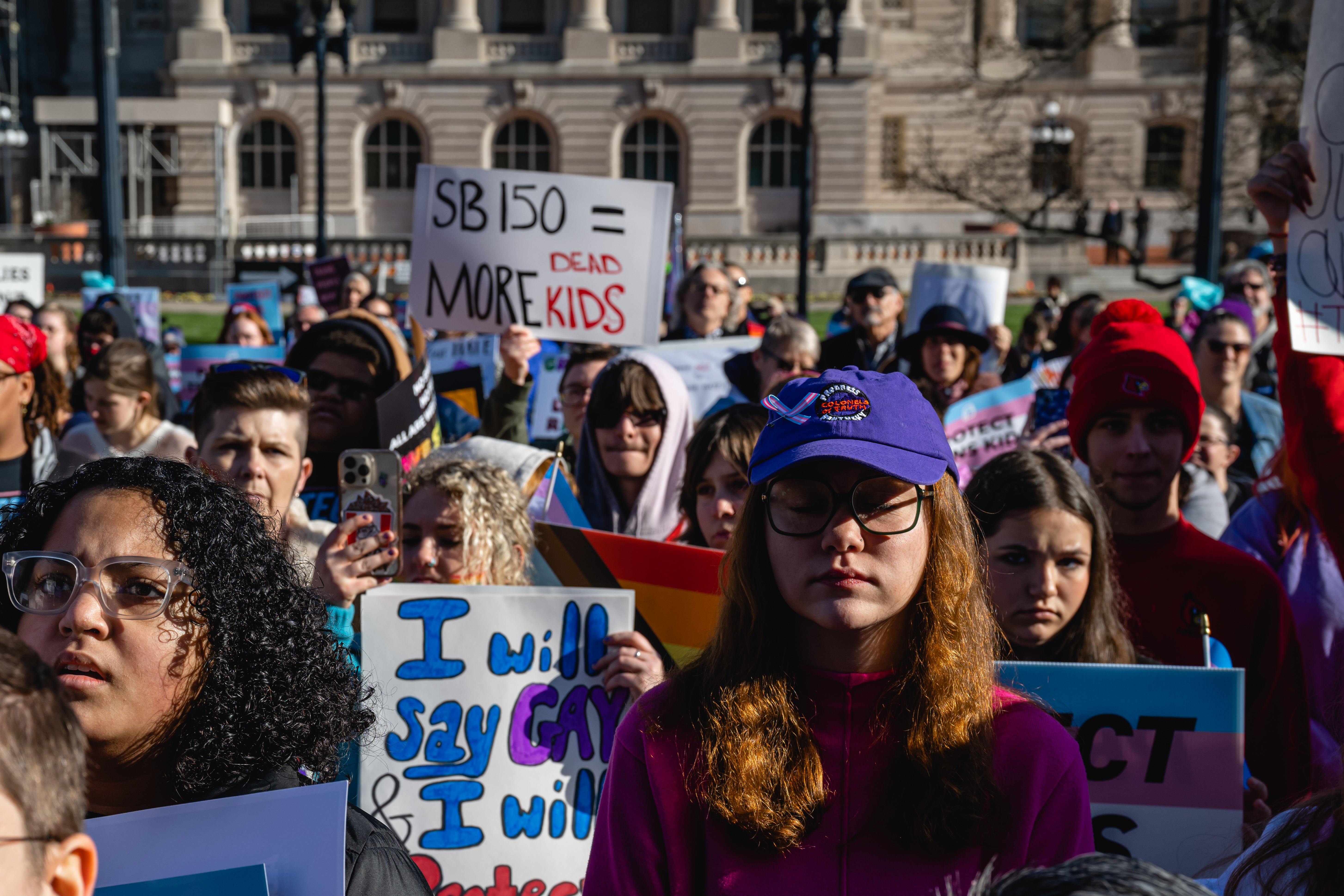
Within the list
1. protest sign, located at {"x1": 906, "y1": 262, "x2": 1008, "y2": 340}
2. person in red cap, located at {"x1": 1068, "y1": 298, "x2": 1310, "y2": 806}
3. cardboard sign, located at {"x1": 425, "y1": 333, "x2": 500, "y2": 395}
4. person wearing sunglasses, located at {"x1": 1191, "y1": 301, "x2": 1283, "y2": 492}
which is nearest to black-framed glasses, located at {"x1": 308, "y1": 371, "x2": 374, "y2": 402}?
person in red cap, located at {"x1": 1068, "y1": 298, "x2": 1310, "y2": 806}

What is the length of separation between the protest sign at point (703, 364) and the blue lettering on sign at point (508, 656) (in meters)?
4.02

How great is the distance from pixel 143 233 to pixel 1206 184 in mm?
34611

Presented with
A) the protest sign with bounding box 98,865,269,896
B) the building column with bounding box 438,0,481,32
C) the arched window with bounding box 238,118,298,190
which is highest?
the building column with bounding box 438,0,481,32

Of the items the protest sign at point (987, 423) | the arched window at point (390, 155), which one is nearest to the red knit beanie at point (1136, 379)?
the protest sign at point (987, 423)

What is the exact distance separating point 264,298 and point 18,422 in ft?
34.5

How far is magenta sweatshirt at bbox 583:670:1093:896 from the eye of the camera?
1818mm

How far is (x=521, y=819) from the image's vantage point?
9.00ft

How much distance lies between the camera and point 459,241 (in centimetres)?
545

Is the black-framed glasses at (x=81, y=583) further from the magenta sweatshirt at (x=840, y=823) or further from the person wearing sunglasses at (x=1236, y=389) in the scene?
the person wearing sunglasses at (x=1236, y=389)

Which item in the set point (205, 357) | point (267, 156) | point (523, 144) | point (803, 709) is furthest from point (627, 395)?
point (267, 156)

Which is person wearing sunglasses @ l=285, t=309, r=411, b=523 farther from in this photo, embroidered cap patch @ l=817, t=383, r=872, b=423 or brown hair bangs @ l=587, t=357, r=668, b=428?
embroidered cap patch @ l=817, t=383, r=872, b=423

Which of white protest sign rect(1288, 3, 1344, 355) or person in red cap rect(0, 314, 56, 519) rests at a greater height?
white protest sign rect(1288, 3, 1344, 355)

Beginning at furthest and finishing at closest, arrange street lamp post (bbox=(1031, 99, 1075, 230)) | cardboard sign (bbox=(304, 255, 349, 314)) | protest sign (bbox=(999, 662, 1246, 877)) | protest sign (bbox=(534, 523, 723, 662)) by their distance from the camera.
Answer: street lamp post (bbox=(1031, 99, 1075, 230)) → cardboard sign (bbox=(304, 255, 349, 314)) → protest sign (bbox=(534, 523, 723, 662)) → protest sign (bbox=(999, 662, 1246, 877))

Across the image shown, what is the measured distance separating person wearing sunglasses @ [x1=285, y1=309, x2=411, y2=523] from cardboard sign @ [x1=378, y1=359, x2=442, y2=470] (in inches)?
1.8
